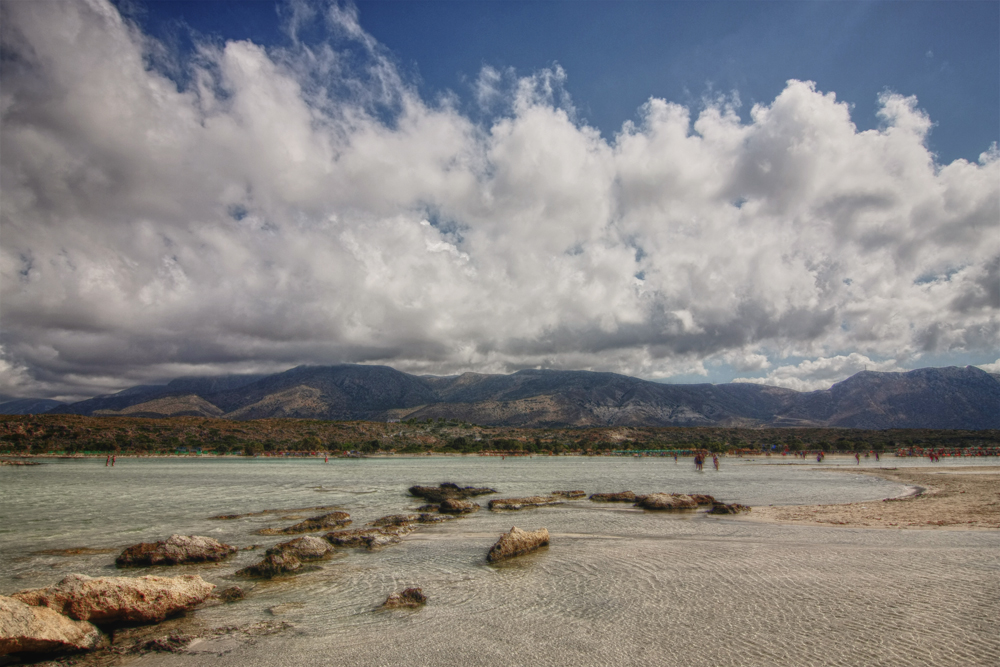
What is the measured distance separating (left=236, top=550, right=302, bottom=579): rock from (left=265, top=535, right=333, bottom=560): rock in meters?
0.94

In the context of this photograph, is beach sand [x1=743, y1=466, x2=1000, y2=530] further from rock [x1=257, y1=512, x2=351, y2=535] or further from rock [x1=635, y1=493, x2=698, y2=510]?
rock [x1=257, y1=512, x2=351, y2=535]

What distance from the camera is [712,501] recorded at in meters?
32.4

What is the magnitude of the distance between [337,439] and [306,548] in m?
159

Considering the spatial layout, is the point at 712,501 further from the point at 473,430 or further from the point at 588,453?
the point at 473,430

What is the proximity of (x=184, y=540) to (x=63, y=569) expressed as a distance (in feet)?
11.4

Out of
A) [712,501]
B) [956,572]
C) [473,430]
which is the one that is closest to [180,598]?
[956,572]

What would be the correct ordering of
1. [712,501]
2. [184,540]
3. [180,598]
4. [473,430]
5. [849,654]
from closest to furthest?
1. [849,654]
2. [180,598]
3. [184,540]
4. [712,501]
5. [473,430]

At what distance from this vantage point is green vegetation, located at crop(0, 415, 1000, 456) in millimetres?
127500

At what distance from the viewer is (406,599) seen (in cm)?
1301

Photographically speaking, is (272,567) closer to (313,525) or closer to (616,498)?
(313,525)

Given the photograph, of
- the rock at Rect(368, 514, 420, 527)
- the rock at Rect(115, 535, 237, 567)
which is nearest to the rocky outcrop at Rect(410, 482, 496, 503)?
the rock at Rect(368, 514, 420, 527)

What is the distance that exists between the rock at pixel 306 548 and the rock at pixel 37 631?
7607mm

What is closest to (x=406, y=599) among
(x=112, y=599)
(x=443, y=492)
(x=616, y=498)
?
(x=112, y=599)

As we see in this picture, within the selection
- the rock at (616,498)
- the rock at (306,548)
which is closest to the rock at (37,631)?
the rock at (306,548)
